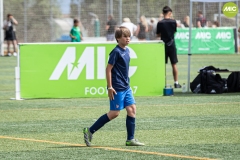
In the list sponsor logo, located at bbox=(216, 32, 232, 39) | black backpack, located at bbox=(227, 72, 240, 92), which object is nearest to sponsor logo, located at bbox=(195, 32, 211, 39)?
sponsor logo, located at bbox=(216, 32, 232, 39)

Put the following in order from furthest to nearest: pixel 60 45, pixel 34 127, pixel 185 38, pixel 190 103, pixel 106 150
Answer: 1. pixel 185 38
2. pixel 60 45
3. pixel 190 103
4. pixel 34 127
5. pixel 106 150

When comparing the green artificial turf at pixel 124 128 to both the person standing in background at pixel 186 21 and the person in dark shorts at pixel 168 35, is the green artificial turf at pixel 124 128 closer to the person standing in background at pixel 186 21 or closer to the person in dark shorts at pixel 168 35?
the person in dark shorts at pixel 168 35

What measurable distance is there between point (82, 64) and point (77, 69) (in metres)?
0.16

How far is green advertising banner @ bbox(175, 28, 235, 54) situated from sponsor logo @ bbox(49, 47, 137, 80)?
1870cm

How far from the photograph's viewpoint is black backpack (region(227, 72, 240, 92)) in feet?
56.1

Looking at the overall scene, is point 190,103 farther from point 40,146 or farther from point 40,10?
point 40,10

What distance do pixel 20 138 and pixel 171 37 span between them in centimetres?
898

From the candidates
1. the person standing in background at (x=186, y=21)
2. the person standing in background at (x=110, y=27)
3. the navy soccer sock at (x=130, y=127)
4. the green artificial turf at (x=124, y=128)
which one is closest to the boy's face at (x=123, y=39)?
the navy soccer sock at (x=130, y=127)

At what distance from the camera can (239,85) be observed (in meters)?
17.2

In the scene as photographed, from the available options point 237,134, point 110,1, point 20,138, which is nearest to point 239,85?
point 237,134

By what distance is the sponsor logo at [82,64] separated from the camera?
16.2 m

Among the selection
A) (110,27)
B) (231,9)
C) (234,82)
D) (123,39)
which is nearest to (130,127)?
(123,39)

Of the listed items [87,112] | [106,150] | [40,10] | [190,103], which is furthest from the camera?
[40,10]

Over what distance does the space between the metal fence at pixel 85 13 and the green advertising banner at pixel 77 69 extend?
1854cm
